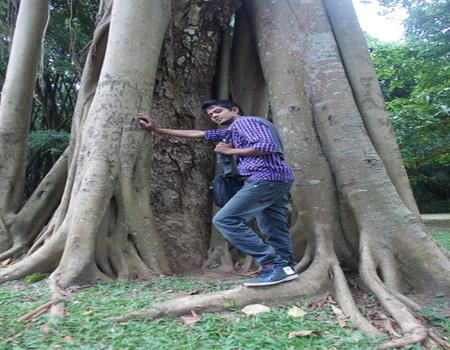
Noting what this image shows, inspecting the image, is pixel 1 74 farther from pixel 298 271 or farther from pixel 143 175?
pixel 298 271

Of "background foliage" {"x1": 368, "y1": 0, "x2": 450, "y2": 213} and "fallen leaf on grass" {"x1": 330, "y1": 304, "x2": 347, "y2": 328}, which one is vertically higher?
"background foliage" {"x1": 368, "y1": 0, "x2": 450, "y2": 213}

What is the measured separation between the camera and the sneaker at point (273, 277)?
3.47 m

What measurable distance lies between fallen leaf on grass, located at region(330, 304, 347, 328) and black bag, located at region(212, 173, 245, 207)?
4.03 feet

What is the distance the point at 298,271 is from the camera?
13.0 feet

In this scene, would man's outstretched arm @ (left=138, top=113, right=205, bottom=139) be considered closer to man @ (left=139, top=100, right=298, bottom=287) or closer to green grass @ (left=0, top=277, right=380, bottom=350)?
man @ (left=139, top=100, right=298, bottom=287)

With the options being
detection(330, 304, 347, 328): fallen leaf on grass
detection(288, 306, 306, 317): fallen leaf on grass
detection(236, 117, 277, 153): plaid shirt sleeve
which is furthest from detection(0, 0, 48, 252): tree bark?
detection(330, 304, 347, 328): fallen leaf on grass

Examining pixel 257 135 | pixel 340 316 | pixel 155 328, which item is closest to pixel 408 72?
pixel 257 135

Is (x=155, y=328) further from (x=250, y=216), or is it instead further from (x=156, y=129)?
(x=156, y=129)

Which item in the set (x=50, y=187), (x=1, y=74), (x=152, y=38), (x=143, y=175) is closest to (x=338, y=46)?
(x=152, y=38)

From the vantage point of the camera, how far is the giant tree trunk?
156 inches

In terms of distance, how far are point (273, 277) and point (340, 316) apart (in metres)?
0.55

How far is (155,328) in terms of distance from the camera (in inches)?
115

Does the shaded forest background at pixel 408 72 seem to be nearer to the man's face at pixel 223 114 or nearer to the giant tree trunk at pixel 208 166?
the giant tree trunk at pixel 208 166

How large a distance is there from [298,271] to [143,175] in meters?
1.68
